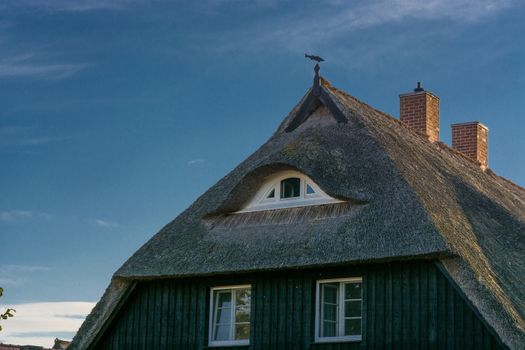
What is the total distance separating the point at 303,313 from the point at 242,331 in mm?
1518

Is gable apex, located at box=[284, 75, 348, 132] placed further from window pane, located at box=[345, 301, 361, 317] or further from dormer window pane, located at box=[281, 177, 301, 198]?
window pane, located at box=[345, 301, 361, 317]

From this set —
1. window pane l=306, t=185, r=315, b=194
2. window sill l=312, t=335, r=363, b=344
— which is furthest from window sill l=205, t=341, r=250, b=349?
window pane l=306, t=185, r=315, b=194

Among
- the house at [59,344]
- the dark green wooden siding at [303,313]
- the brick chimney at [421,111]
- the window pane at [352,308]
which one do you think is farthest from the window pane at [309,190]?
the house at [59,344]

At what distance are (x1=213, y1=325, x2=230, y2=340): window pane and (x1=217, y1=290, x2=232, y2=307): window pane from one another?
462 millimetres

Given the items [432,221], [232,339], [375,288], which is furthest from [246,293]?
[432,221]

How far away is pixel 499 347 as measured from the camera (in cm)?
1777

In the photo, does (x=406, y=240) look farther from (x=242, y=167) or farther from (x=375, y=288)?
(x=242, y=167)

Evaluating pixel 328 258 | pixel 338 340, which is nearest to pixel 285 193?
pixel 328 258

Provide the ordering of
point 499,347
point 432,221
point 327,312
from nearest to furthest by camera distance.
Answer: point 499,347 → point 432,221 → point 327,312

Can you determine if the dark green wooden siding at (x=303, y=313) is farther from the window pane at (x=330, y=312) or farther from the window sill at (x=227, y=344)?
the window pane at (x=330, y=312)

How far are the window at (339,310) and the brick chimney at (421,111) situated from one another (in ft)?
31.9

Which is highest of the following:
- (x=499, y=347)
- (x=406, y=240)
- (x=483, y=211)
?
(x=483, y=211)

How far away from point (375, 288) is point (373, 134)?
4213 mm

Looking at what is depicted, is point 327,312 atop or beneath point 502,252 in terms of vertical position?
beneath
